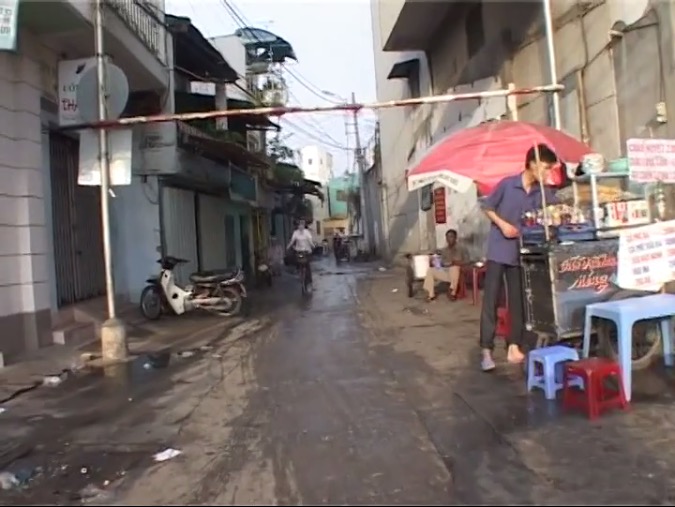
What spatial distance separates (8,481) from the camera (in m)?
4.46

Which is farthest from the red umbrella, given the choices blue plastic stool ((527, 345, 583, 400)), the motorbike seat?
the motorbike seat

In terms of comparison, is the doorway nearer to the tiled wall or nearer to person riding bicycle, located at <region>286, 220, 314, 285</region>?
person riding bicycle, located at <region>286, 220, 314, 285</region>

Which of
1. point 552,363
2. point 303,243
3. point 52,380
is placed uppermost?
point 303,243

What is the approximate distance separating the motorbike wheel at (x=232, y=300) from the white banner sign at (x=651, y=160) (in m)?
8.37

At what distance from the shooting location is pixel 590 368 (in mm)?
5234

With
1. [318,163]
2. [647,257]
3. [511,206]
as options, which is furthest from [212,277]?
[318,163]

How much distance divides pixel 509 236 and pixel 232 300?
760 centimetres

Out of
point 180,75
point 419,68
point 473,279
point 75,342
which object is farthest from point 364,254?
point 75,342

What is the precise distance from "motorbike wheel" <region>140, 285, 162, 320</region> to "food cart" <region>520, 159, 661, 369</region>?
7868 mm

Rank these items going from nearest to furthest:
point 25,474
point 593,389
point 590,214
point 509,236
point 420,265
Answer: point 25,474
point 593,389
point 590,214
point 509,236
point 420,265

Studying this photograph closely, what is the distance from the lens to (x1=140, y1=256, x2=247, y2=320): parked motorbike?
12.9 meters

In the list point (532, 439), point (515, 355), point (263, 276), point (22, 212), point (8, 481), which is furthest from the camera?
point (263, 276)

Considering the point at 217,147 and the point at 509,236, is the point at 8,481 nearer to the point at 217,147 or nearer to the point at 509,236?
the point at 509,236

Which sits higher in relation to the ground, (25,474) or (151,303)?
(151,303)
